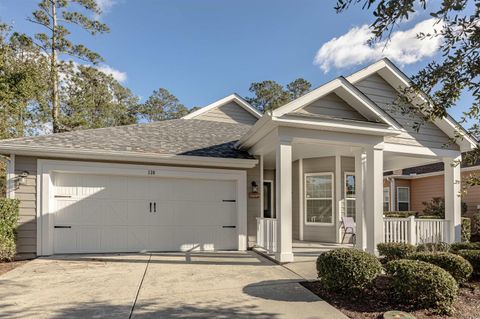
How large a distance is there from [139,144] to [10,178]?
10.1ft

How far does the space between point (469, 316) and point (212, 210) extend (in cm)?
632

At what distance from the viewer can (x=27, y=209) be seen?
7.90 meters

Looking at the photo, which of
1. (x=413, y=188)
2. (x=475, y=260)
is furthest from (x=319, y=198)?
(x=413, y=188)

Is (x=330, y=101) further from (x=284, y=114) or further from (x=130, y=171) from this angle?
(x=130, y=171)

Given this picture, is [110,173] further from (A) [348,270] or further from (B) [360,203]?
(B) [360,203]

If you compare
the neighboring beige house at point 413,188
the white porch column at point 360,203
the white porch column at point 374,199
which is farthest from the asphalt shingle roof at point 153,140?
the neighboring beige house at point 413,188

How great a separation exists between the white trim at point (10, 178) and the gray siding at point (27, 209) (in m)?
0.06

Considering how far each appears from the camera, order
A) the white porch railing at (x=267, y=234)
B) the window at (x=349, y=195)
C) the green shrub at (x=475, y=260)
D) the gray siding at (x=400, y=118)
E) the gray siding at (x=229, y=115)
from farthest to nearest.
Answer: the gray siding at (x=229, y=115) → the window at (x=349, y=195) → the gray siding at (x=400, y=118) → the white porch railing at (x=267, y=234) → the green shrub at (x=475, y=260)

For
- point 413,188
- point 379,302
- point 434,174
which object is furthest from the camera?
point 413,188

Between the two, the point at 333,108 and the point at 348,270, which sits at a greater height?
the point at 333,108

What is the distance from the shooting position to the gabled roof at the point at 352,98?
290 inches

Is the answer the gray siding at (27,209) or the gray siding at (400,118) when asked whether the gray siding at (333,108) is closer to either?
the gray siding at (400,118)

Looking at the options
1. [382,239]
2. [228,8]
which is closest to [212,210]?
[382,239]

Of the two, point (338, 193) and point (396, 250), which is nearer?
point (396, 250)
